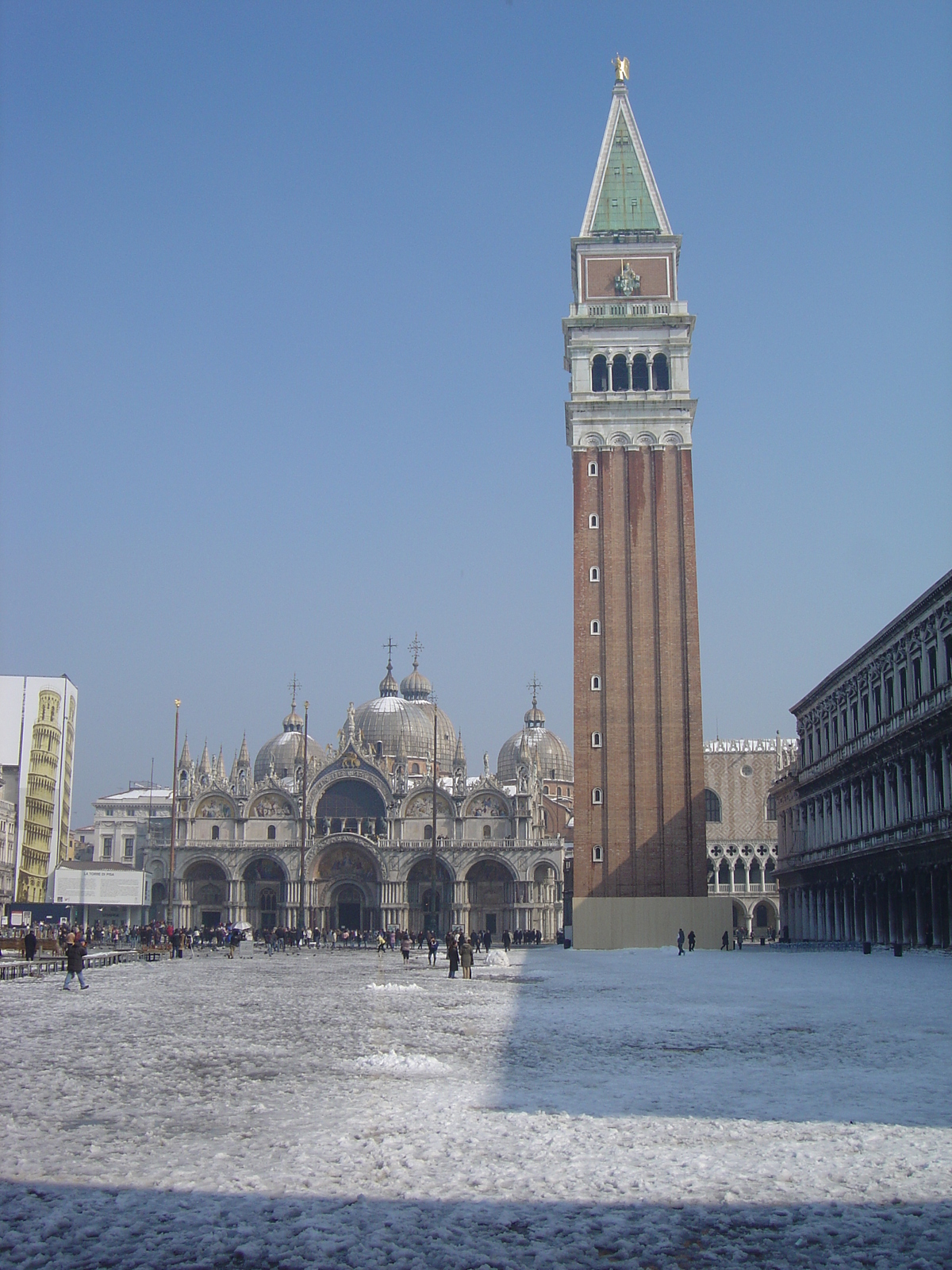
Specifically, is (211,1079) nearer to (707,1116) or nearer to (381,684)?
(707,1116)

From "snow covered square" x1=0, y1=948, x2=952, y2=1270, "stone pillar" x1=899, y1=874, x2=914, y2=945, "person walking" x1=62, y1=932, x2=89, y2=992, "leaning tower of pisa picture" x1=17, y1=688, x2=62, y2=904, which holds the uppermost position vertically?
"leaning tower of pisa picture" x1=17, y1=688, x2=62, y2=904

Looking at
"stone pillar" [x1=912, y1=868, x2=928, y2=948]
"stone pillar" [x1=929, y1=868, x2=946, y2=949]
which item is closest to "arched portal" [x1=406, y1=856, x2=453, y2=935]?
"stone pillar" [x1=912, y1=868, x2=928, y2=948]

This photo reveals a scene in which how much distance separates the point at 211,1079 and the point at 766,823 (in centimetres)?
7619

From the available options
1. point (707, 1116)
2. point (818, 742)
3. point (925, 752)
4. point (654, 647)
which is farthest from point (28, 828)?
point (707, 1116)

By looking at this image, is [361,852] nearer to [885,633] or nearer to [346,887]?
[346,887]

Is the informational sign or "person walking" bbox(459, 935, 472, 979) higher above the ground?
the informational sign

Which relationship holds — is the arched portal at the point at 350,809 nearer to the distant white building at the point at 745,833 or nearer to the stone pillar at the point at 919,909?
the distant white building at the point at 745,833

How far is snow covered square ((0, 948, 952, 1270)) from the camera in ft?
25.0

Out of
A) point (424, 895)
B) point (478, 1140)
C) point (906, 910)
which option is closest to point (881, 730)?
point (906, 910)

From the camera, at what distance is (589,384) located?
64188 mm

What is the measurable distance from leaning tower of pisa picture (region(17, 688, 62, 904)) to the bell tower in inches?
1319

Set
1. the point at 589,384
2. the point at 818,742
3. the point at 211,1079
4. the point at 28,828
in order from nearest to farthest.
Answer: the point at 211,1079 → the point at 818,742 → the point at 589,384 → the point at 28,828

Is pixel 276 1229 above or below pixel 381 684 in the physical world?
below

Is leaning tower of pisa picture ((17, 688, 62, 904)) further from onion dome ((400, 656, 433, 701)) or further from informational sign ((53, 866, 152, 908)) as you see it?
onion dome ((400, 656, 433, 701))
